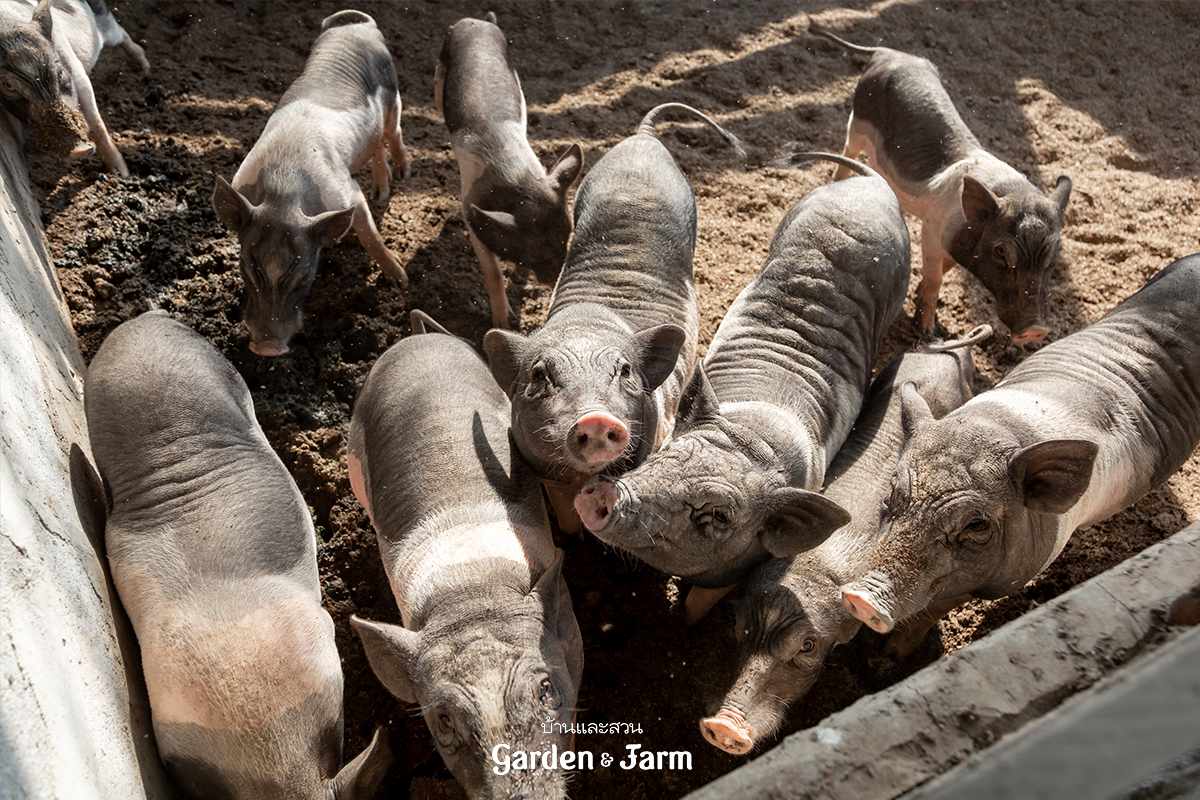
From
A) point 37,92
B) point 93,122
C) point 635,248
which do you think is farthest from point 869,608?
point 93,122

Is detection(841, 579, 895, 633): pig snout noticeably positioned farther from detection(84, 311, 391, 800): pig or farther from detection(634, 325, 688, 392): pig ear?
detection(84, 311, 391, 800): pig

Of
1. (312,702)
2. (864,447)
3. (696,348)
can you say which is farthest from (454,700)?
(696,348)

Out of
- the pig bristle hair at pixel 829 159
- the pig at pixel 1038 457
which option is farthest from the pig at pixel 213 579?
the pig bristle hair at pixel 829 159

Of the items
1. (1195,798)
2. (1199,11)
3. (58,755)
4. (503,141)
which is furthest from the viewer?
(1199,11)

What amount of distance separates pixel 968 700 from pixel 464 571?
1.87 metres

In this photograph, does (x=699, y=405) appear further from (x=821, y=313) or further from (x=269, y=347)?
(x=269, y=347)

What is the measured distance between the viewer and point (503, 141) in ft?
16.6

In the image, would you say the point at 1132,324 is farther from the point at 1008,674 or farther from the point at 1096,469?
the point at 1008,674

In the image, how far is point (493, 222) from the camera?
4.66 m

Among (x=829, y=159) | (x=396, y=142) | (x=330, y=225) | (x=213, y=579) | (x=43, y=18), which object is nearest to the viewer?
(x=213, y=579)

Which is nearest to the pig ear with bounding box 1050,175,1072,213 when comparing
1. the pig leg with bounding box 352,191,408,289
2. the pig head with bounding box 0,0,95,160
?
the pig leg with bounding box 352,191,408,289

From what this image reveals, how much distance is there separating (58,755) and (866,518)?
10.1 feet

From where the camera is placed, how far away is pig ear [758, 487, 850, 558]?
9.12 ft

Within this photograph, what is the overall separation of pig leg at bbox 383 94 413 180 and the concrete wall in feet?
9.07
